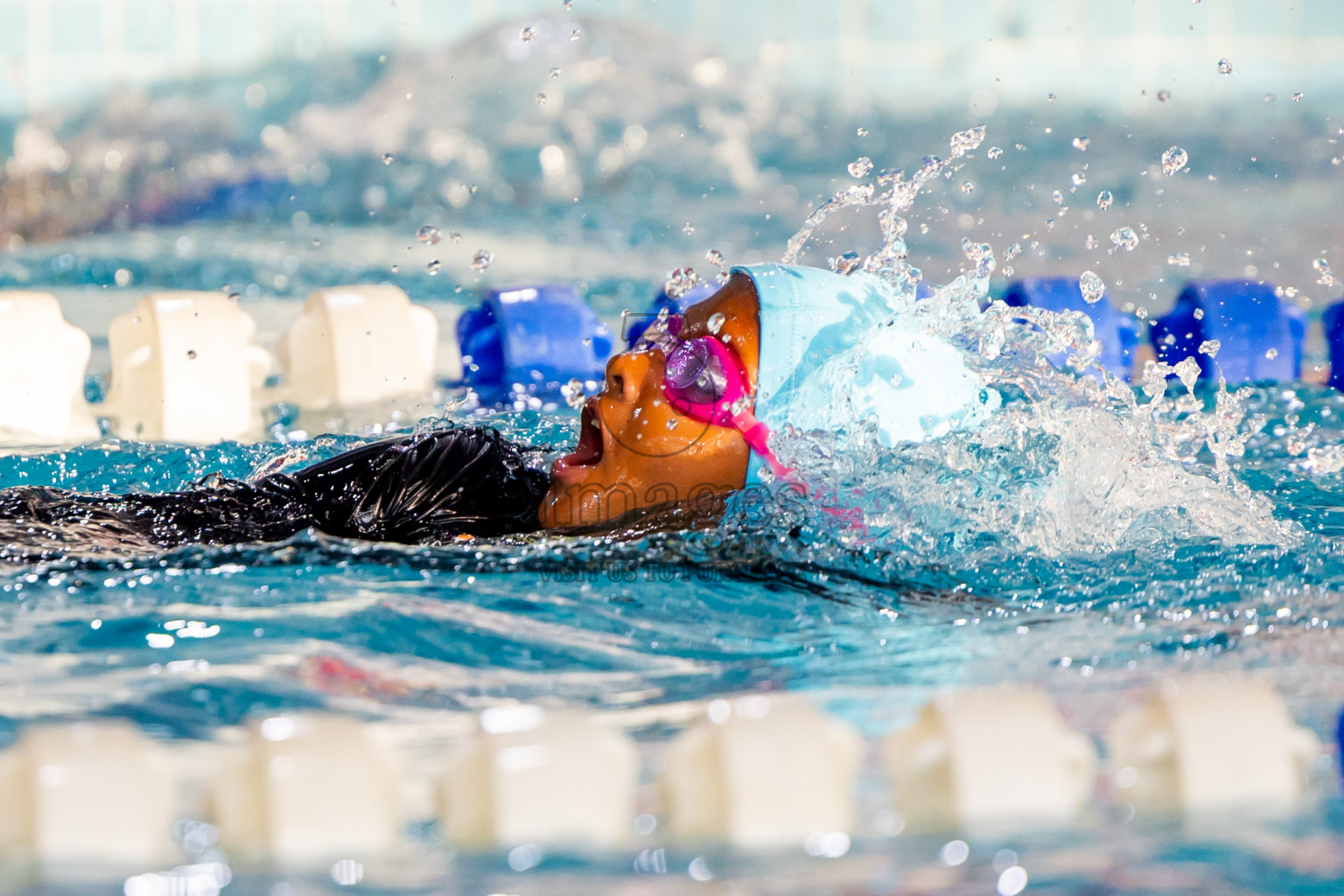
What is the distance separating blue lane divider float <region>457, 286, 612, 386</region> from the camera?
10.6 feet

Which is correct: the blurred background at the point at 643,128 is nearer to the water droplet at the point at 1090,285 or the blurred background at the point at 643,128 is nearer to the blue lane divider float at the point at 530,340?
the blue lane divider float at the point at 530,340

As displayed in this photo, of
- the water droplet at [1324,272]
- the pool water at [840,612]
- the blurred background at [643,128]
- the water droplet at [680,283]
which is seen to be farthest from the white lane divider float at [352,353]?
the water droplet at [1324,272]

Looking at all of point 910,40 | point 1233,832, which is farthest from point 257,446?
point 910,40

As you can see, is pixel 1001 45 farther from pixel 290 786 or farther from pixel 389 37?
pixel 290 786

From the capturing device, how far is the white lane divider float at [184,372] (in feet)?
9.86

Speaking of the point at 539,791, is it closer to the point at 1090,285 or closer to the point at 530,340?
the point at 1090,285

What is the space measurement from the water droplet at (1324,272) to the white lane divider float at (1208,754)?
5293 millimetres

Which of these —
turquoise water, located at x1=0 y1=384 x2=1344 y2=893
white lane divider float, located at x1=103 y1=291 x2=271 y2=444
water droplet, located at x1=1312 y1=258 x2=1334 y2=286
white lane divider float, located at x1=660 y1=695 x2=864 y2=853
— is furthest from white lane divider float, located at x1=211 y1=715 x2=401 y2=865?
water droplet, located at x1=1312 y1=258 x2=1334 y2=286

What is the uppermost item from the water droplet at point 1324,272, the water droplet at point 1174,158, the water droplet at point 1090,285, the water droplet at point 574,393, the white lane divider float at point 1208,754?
the water droplet at point 1174,158

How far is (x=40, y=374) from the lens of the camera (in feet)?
9.75

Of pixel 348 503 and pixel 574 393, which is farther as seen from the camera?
pixel 574 393

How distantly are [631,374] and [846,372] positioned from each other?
292 millimetres

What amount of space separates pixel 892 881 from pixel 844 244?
5263 millimetres

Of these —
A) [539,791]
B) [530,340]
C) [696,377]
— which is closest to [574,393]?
[530,340]
